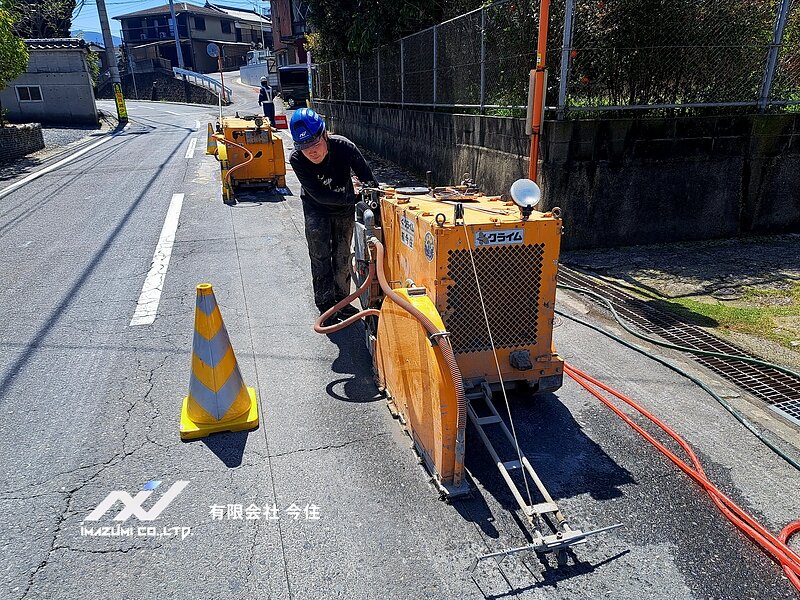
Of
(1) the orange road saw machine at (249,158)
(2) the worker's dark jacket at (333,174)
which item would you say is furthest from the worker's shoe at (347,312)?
(1) the orange road saw machine at (249,158)

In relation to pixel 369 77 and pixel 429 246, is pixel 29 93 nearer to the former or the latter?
pixel 369 77

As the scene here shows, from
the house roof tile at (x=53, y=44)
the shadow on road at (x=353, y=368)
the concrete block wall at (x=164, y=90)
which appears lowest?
the shadow on road at (x=353, y=368)

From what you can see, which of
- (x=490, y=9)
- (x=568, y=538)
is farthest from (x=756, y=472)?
(x=490, y=9)

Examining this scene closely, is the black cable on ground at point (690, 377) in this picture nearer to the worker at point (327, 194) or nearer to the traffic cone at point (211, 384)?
the worker at point (327, 194)

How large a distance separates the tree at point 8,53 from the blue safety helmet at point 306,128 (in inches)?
645

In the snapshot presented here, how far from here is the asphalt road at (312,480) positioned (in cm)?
245

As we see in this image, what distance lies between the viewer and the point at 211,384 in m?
3.56

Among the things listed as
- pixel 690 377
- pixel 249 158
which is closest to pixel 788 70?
pixel 690 377

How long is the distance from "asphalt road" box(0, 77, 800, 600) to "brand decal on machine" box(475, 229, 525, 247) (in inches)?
47.7

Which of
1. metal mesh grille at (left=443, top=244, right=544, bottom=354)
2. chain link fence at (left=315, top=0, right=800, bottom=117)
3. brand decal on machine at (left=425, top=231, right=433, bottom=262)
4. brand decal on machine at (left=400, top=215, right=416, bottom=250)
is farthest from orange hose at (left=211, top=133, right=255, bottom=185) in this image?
metal mesh grille at (left=443, top=244, right=544, bottom=354)

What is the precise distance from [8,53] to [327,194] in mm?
16679

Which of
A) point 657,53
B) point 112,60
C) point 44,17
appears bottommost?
point 657,53

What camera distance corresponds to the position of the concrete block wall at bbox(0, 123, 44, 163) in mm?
15359

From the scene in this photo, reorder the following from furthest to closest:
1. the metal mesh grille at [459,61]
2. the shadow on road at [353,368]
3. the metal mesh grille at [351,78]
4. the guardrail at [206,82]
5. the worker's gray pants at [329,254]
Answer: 1. the guardrail at [206,82]
2. the metal mesh grille at [351,78]
3. the metal mesh grille at [459,61]
4. the worker's gray pants at [329,254]
5. the shadow on road at [353,368]
